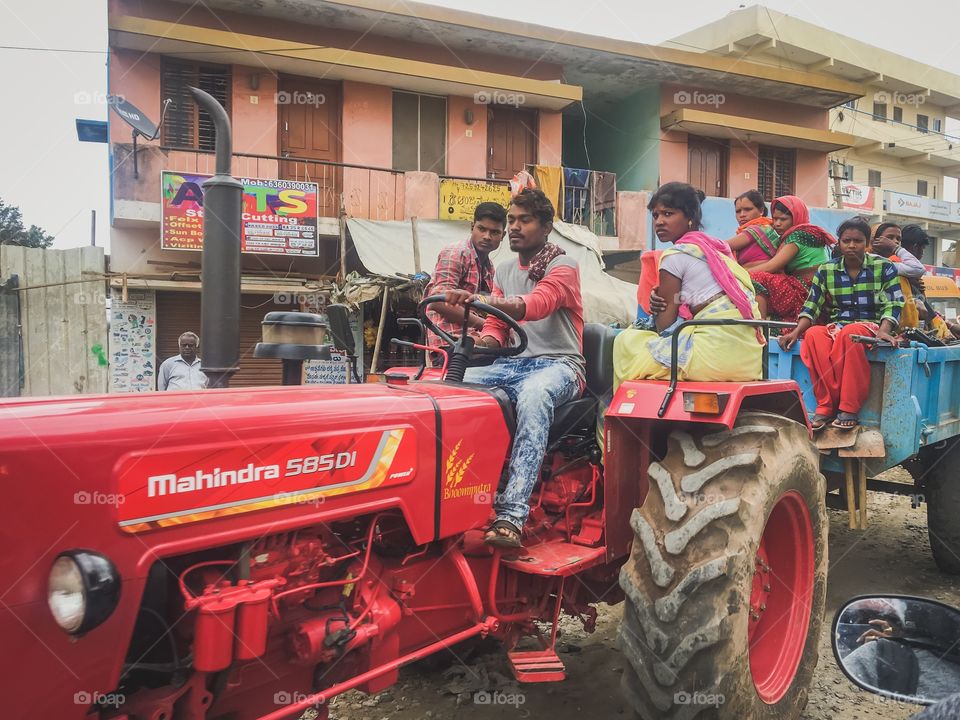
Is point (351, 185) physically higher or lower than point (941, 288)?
higher

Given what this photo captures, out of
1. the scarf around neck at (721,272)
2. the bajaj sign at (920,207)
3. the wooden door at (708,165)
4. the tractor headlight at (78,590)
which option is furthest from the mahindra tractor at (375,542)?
the bajaj sign at (920,207)

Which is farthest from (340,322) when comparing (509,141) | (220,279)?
(509,141)

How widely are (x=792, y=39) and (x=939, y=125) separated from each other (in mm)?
14885

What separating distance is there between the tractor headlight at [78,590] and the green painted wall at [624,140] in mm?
15315

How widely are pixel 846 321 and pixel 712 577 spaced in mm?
2864

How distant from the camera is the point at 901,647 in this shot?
140cm

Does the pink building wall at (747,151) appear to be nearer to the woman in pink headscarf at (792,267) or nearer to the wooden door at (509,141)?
the wooden door at (509,141)

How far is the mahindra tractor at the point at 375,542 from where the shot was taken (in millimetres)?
1557

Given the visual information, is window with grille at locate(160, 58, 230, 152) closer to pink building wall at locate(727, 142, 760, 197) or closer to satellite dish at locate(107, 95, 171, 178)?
satellite dish at locate(107, 95, 171, 178)

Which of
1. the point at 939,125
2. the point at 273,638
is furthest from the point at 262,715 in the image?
the point at 939,125

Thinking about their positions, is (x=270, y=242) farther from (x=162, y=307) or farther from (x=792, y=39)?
(x=792, y=39)

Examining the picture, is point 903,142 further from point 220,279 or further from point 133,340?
point 220,279

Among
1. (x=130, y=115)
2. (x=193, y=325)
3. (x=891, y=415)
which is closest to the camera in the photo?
(x=891, y=415)

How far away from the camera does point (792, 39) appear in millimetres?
23438
